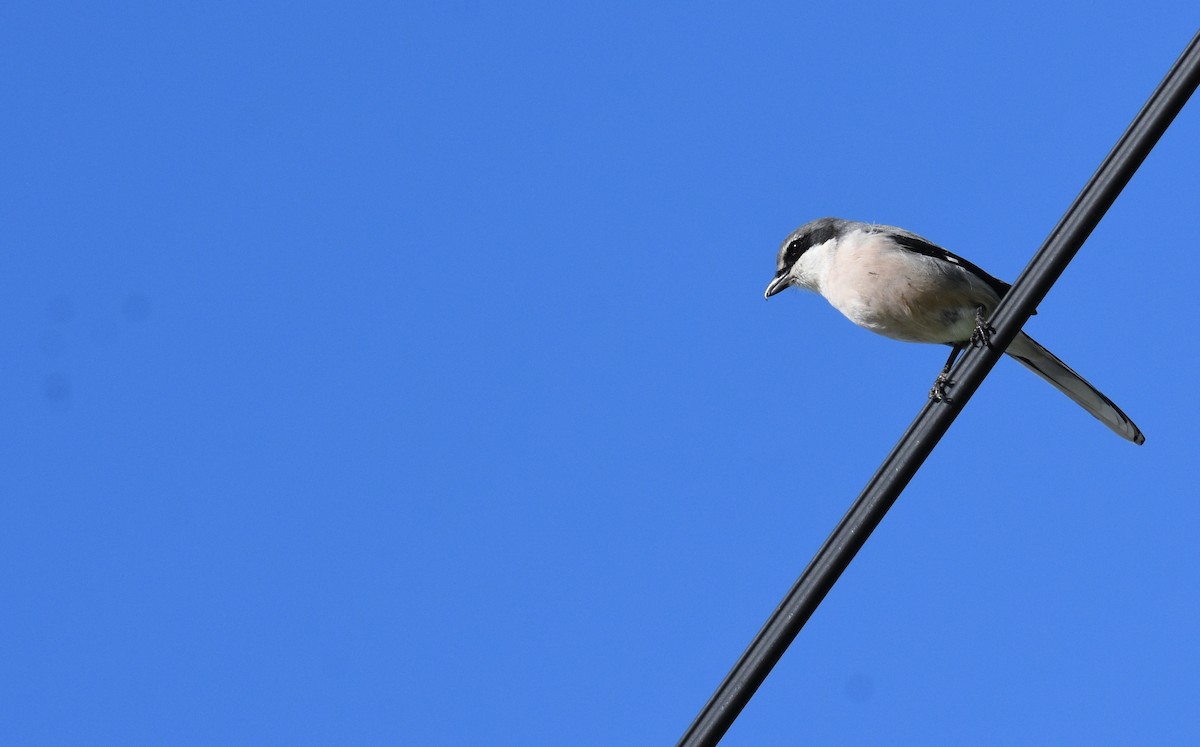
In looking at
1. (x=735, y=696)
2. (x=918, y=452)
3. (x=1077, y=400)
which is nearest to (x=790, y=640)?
(x=735, y=696)

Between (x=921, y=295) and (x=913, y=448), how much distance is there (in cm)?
313

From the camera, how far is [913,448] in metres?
4.26

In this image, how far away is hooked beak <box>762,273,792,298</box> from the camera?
861 centimetres

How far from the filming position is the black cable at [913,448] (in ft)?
12.9

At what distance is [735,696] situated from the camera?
4078 millimetres

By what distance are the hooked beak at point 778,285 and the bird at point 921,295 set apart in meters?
0.63

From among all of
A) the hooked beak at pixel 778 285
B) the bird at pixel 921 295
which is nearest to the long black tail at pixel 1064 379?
the bird at pixel 921 295

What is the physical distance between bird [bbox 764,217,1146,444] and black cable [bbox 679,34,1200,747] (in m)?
2.64

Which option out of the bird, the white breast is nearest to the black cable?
the bird

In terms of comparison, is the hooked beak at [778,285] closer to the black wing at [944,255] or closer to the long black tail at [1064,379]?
the black wing at [944,255]

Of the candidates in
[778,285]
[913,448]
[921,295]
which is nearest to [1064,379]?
[921,295]

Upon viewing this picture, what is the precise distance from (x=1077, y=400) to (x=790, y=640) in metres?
3.56

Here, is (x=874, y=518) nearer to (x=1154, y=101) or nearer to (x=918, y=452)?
(x=918, y=452)

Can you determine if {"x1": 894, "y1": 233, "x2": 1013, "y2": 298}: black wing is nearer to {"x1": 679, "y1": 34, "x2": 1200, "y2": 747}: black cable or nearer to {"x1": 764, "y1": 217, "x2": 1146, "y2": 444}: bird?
{"x1": 764, "y1": 217, "x2": 1146, "y2": 444}: bird
